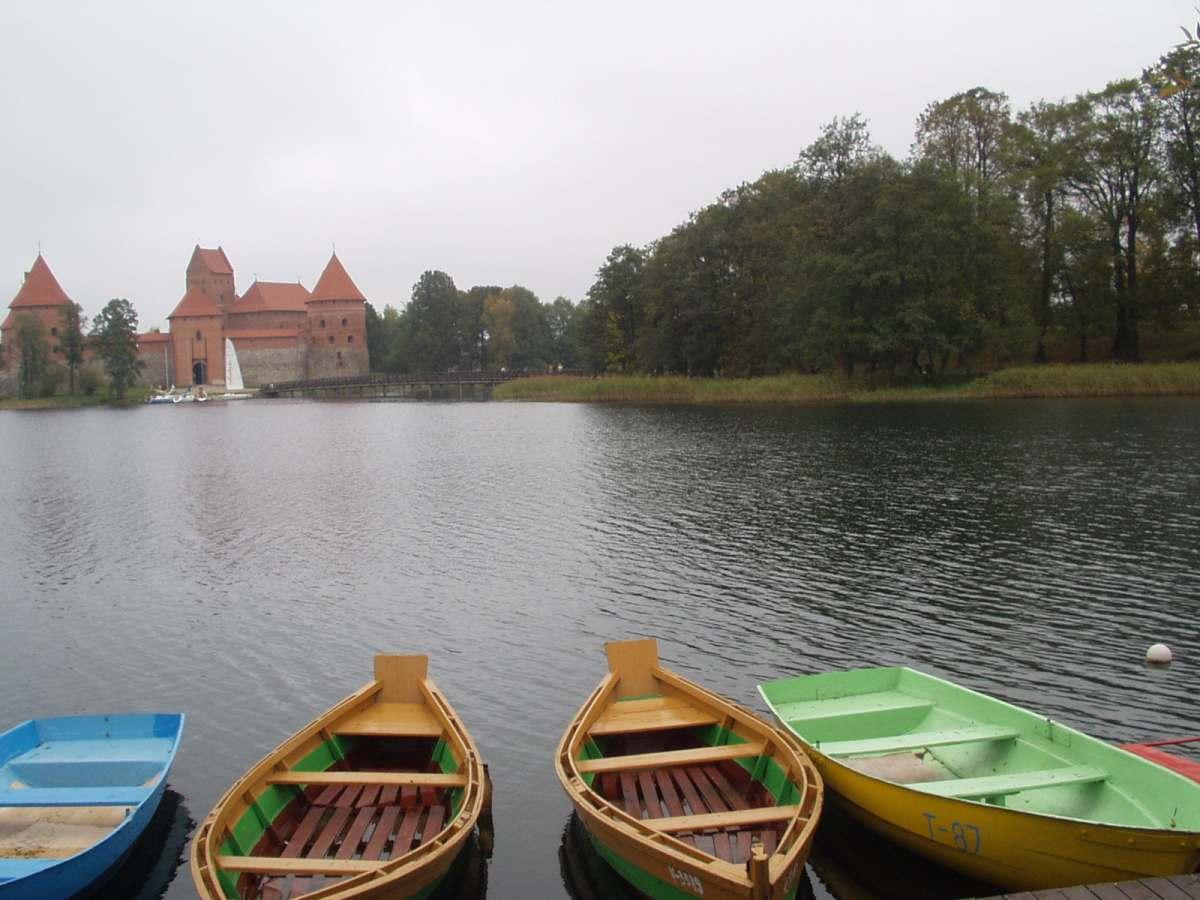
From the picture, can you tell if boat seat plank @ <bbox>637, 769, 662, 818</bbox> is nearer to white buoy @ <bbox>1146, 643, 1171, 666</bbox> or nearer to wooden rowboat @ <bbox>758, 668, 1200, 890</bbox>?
wooden rowboat @ <bbox>758, 668, 1200, 890</bbox>

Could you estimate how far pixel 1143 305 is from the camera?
58594 millimetres

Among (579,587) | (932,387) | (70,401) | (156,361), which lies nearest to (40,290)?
(156,361)

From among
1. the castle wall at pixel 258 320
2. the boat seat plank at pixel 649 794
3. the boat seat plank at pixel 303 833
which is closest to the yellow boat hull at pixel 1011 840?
the boat seat plank at pixel 649 794

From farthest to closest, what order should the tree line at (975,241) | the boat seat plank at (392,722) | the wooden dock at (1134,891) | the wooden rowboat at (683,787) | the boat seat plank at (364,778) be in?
1. the tree line at (975,241)
2. the boat seat plank at (392,722)
3. the boat seat plank at (364,778)
4. the wooden rowboat at (683,787)
5. the wooden dock at (1134,891)

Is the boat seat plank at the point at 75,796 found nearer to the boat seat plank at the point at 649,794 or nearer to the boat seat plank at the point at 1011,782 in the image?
the boat seat plank at the point at 649,794

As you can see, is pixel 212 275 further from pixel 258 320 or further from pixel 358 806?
pixel 358 806

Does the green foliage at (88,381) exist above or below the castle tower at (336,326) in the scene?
below

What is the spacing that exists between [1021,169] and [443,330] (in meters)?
90.5

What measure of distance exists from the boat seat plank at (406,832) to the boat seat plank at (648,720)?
194cm

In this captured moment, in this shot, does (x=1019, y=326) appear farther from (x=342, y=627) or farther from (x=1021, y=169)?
(x=342, y=627)

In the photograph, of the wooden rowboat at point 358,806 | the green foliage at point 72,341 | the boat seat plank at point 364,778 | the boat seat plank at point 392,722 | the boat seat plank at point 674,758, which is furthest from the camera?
the green foliage at point 72,341

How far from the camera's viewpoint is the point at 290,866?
277 inches

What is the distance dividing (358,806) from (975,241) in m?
57.4

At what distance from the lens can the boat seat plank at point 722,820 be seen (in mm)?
7359
